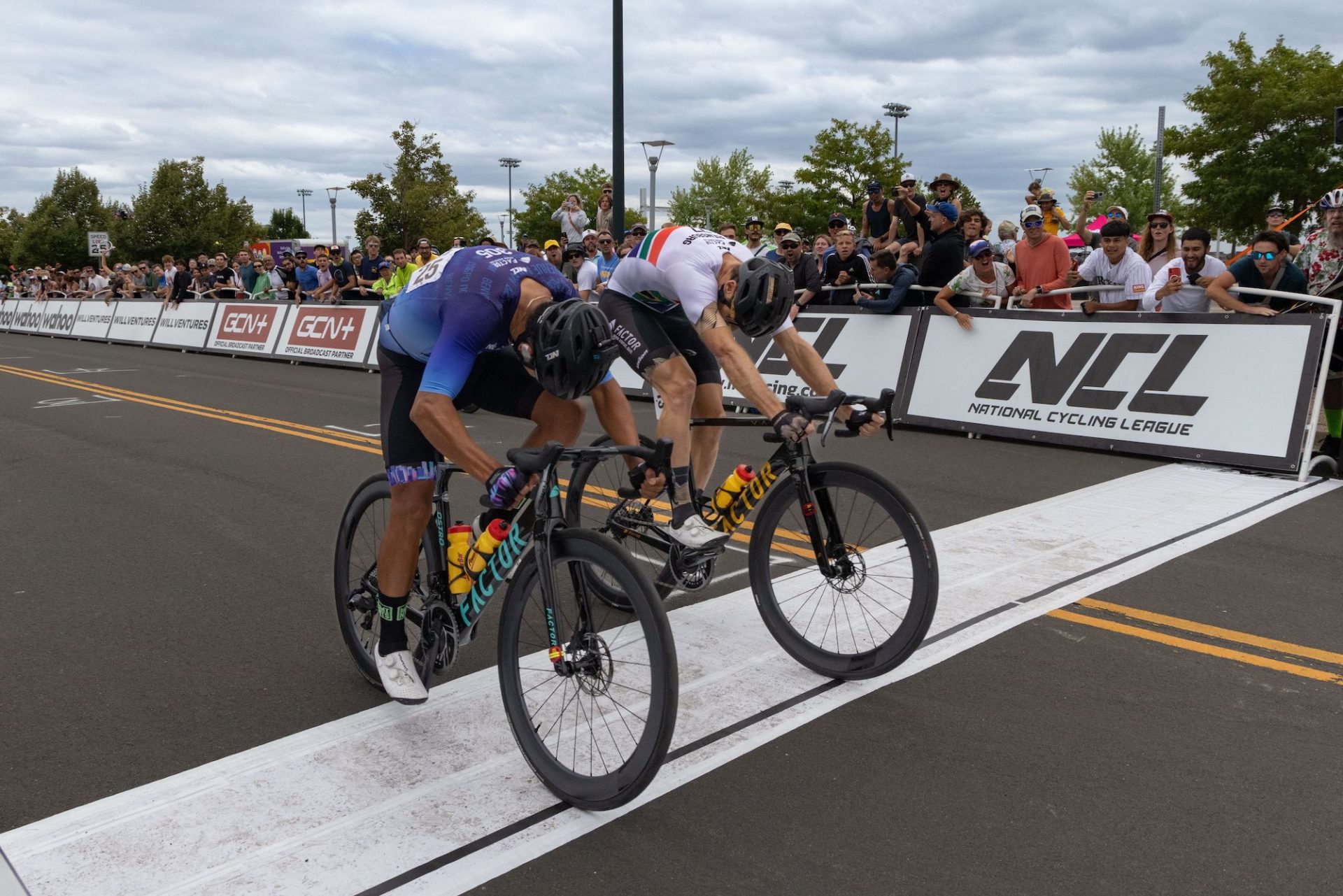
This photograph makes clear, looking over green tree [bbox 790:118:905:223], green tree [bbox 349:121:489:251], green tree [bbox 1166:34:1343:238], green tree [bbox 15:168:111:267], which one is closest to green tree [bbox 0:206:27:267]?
green tree [bbox 15:168:111:267]

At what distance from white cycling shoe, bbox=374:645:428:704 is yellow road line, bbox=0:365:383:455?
235 inches

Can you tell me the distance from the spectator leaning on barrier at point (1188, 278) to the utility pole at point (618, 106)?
994cm

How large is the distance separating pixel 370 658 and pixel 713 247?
2.28 metres

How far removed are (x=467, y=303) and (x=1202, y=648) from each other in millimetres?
3350

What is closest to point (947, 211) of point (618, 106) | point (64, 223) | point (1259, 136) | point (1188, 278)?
point (1188, 278)

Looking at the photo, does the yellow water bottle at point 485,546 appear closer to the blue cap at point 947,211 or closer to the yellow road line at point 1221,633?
the yellow road line at point 1221,633

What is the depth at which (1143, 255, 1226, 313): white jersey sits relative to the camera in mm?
9453

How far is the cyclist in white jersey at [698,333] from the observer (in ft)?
14.5

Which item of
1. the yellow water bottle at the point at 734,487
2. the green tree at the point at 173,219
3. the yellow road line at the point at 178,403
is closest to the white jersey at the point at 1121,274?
the yellow water bottle at the point at 734,487

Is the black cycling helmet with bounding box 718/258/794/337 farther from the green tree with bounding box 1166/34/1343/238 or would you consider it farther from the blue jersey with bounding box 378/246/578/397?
the green tree with bounding box 1166/34/1343/238

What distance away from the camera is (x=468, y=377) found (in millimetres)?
3869

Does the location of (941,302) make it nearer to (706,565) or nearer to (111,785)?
(706,565)

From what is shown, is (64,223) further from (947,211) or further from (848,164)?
(947,211)

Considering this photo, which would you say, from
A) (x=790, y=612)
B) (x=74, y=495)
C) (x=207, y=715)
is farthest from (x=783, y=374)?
(x=207, y=715)
